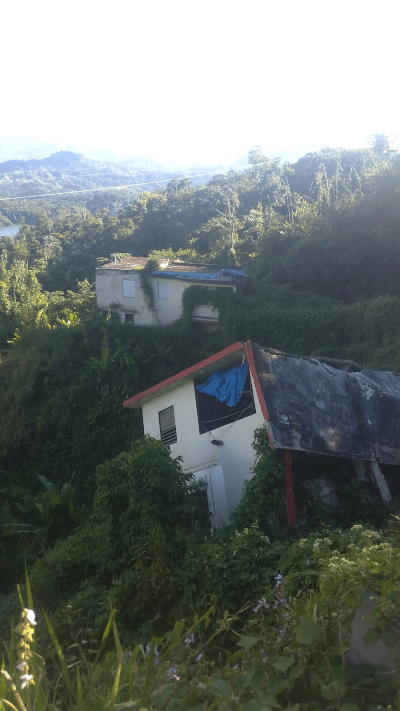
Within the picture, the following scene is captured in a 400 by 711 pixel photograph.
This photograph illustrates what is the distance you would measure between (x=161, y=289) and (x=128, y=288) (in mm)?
1662

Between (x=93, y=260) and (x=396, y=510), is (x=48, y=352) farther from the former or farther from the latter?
(x=396, y=510)

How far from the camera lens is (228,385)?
34.2ft

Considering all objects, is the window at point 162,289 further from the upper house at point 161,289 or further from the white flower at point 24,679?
the white flower at point 24,679

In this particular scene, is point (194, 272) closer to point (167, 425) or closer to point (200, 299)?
point (200, 299)

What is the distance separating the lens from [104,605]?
6707mm

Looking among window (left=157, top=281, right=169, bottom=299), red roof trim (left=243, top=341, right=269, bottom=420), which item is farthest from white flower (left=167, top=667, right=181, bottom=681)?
window (left=157, top=281, right=169, bottom=299)

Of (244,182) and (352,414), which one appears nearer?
(352,414)

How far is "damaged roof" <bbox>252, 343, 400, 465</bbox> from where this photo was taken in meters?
8.54

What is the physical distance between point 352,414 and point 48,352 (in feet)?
57.0

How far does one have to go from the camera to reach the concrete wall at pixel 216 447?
9.59 m

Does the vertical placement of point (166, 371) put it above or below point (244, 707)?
below

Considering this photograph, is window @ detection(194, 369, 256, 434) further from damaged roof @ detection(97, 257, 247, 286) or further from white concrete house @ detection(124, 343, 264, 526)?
damaged roof @ detection(97, 257, 247, 286)

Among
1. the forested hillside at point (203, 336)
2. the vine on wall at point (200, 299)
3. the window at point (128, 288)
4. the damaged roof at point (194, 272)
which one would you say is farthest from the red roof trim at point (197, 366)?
the window at point (128, 288)

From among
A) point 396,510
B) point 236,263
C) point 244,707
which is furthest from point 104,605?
point 236,263
